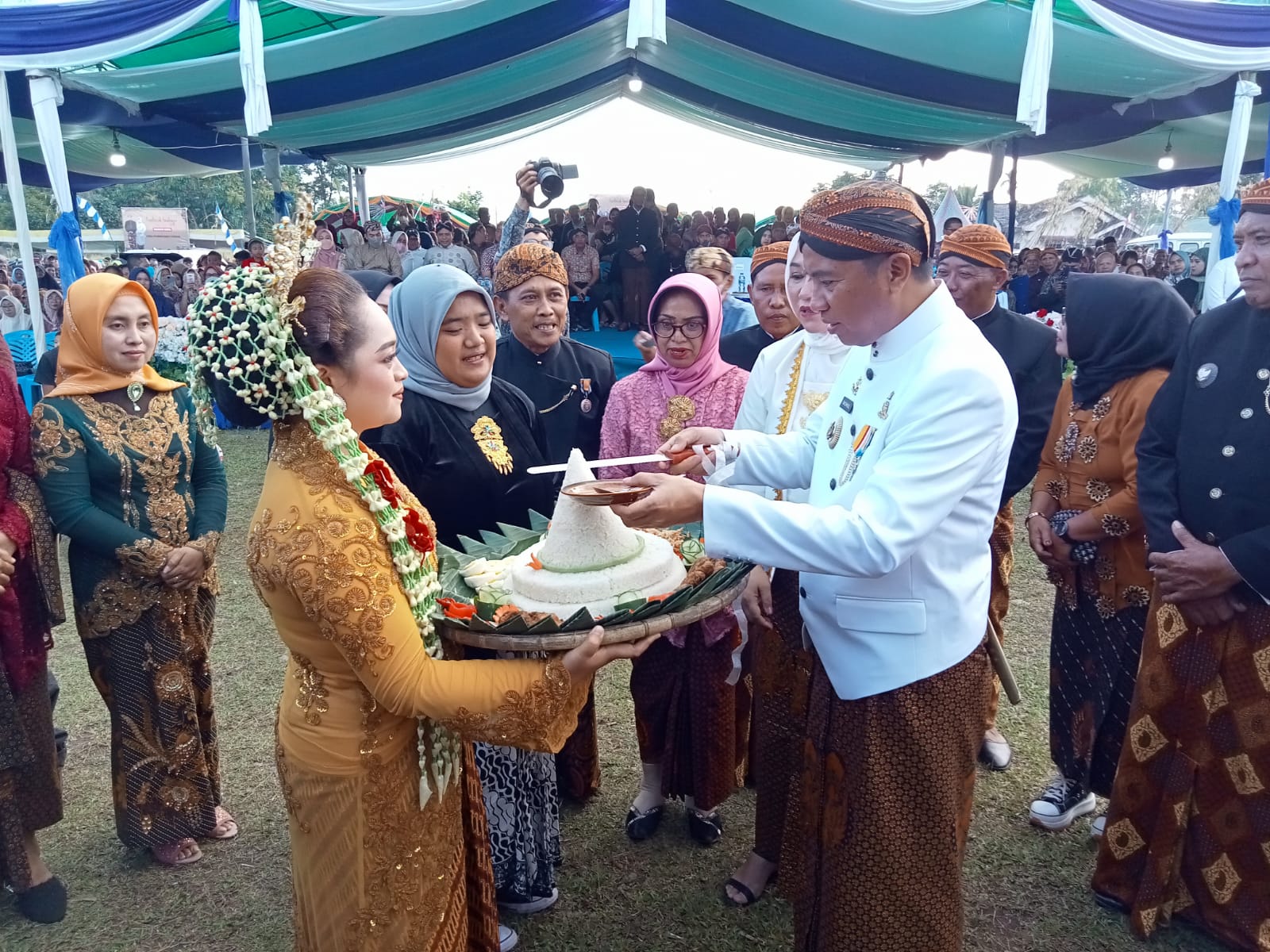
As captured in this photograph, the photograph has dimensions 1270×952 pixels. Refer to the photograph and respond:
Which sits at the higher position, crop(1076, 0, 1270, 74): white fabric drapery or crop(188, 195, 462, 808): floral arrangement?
crop(1076, 0, 1270, 74): white fabric drapery

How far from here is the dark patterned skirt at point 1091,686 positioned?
323 cm

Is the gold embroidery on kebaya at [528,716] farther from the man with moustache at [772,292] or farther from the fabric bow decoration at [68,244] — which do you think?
the fabric bow decoration at [68,244]

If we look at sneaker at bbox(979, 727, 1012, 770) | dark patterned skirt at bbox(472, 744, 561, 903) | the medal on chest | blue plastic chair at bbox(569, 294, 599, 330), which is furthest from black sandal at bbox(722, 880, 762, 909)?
blue plastic chair at bbox(569, 294, 599, 330)

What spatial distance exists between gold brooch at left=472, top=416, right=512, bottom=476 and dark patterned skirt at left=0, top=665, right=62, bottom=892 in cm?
188

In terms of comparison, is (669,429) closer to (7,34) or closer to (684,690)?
(684,690)

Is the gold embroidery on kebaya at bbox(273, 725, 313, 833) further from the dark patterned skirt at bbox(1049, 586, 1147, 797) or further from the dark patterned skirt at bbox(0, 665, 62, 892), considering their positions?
the dark patterned skirt at bbox(1049, 586, 1147, 797)

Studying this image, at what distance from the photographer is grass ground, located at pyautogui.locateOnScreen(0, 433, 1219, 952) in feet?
9.57

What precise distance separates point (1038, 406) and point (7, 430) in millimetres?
4245

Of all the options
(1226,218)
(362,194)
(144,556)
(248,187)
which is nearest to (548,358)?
(144,556)

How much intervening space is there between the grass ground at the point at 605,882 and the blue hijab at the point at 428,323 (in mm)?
1946

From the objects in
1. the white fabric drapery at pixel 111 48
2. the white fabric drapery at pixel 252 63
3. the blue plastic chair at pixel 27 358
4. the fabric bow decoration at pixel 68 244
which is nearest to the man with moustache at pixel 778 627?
the white fabric drapery at pixel 252 63

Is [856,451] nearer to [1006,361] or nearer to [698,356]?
[698,356]

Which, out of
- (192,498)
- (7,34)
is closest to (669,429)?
(192,498)

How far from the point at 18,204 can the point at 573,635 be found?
29.0 feet
